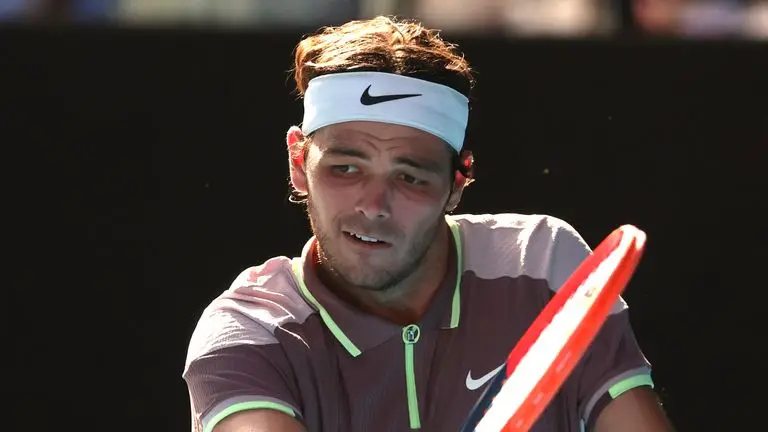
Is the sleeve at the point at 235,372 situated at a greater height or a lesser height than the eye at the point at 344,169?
lesser

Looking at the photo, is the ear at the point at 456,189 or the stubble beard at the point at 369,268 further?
the ear at the point at 456,189

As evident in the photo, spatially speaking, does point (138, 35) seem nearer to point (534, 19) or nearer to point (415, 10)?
point (415, 10)

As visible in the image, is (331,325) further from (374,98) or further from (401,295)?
(374,98)

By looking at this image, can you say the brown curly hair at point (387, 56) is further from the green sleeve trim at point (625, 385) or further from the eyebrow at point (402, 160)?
the green sleeve trim at point (625, 385)

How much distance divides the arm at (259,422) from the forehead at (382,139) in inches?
22.1

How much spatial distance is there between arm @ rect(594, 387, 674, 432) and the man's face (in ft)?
1.61

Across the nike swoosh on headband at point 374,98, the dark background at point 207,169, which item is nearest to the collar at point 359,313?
the nike swoosh on headband at point 374,98

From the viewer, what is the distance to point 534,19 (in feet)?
12.2

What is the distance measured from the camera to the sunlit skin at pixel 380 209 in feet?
8.93

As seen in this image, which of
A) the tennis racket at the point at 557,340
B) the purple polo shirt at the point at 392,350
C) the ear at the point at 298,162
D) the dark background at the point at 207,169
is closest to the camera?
the tennis racket at the point at 557,340

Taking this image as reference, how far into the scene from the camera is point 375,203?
2.70 meters

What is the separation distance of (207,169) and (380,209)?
3.43ft

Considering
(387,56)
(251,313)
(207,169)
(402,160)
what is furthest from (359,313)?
(207,169)

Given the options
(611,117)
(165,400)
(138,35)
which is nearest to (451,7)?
(611,117)
